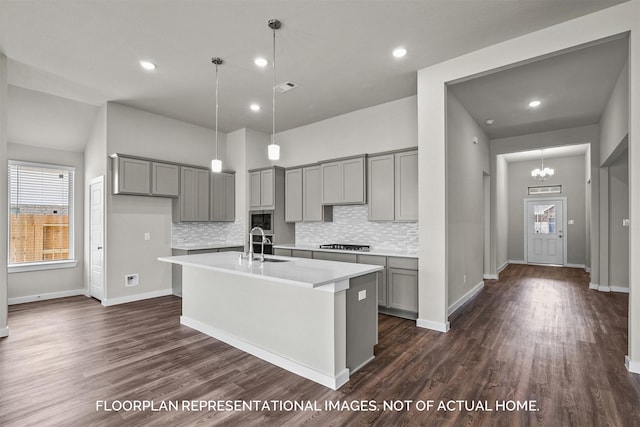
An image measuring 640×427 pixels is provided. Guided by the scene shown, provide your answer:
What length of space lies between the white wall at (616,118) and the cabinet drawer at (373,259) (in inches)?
124

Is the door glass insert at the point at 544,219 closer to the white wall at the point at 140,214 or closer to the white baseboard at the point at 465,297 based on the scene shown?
the white baseboard at the point at 465,297

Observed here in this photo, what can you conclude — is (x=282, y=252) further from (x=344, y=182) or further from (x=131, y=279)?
(x=131, y=279)

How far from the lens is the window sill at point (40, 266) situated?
488cm

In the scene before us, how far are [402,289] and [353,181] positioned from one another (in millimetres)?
1836

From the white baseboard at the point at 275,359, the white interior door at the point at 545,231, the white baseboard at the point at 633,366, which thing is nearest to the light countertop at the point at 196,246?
the white baseboard at the point at 275,359

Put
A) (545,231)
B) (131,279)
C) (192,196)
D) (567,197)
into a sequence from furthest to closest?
1. (545,231)
2. (567,197)
3. (192,196)
4. (131,279)

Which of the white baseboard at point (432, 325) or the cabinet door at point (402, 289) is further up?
the cabinet door at point (402, 289)

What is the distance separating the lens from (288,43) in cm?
334

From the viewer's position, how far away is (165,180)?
17.5ft

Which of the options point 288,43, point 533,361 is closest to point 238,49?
point 288,43

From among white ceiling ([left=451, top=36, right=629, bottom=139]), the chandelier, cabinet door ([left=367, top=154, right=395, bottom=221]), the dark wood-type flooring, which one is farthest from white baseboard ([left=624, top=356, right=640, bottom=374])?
the chandelier

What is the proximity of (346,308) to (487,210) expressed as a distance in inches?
228

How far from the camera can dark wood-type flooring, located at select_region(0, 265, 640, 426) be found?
214 centimetres

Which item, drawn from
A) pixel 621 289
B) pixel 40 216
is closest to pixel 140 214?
pixel 40 216
